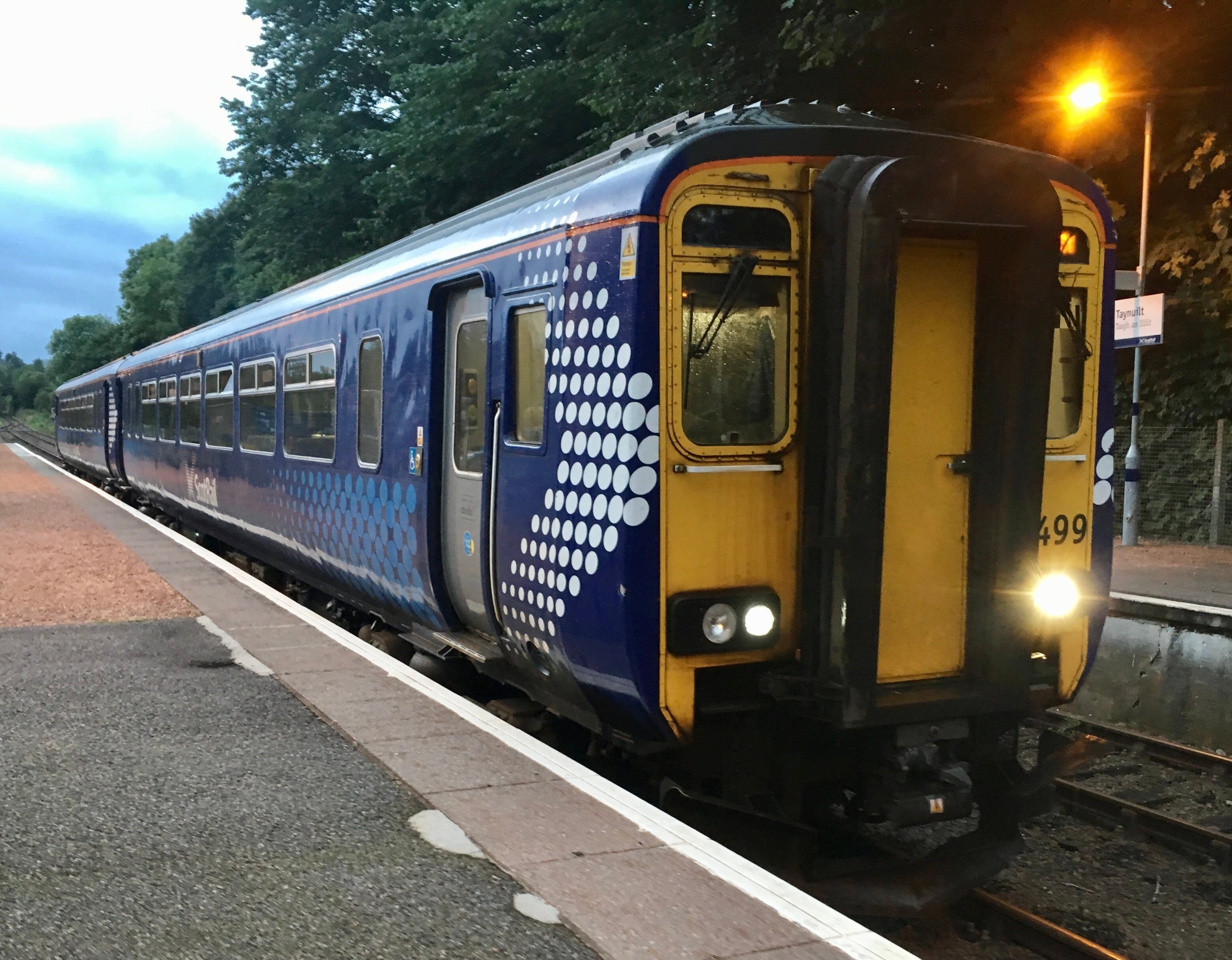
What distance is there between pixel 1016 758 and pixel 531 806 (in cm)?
214

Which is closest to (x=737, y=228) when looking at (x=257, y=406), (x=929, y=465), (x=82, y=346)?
(x=929, y=465)

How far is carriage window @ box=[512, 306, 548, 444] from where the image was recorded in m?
5.27

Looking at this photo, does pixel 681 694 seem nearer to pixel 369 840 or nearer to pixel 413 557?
pixel 369 840

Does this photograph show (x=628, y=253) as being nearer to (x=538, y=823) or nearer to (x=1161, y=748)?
(x=538, y=823)

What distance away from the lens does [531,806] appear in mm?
4520

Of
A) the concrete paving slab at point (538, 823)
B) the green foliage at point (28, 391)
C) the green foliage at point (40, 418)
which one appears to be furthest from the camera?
the green foliage at point (28, 391)

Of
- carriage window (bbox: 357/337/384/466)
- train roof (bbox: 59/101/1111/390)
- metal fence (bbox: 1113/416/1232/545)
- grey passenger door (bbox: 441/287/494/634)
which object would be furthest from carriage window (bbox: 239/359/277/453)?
metal fence (bbox: 1113/416/1232/545)

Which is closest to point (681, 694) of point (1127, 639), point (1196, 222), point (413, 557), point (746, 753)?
point (746, 753)

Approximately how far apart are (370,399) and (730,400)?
11.9 feet

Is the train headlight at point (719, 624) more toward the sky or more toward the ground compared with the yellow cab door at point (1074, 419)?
more toward the ground

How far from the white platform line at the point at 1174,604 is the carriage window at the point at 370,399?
574 centimetres

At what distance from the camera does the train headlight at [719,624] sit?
15.0 feet

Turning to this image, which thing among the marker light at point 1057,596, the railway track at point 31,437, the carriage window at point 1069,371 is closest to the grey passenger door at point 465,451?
the marker light at point 1057,596

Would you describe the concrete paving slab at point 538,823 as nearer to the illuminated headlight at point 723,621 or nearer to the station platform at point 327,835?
the station platform at point 327,835
